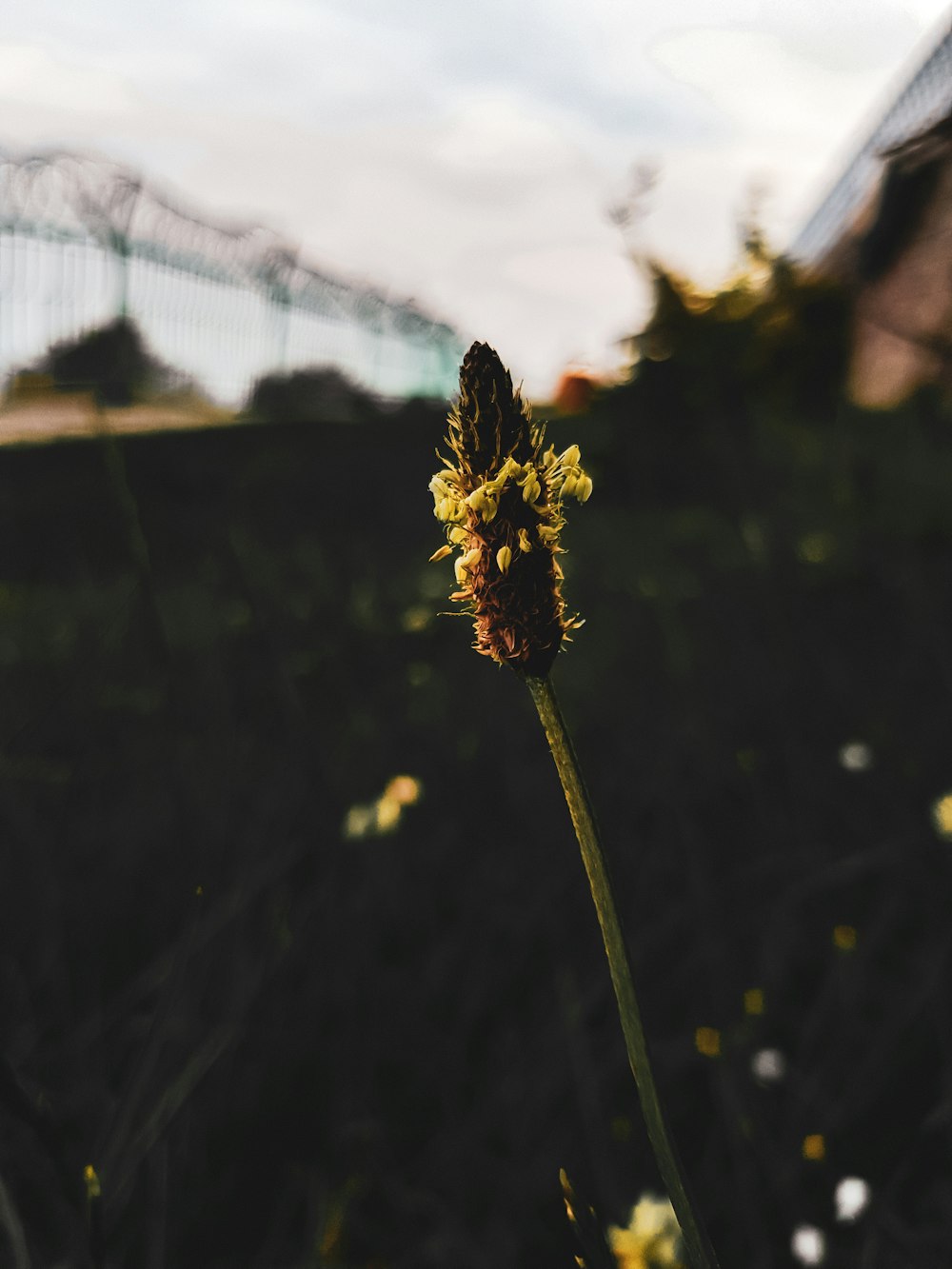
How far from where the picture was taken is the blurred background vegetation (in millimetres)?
1189

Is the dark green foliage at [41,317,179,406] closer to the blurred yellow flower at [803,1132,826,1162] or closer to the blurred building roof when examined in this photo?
the blurred yellow flower at [803,1132,826,1162]

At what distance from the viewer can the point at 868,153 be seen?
31.1 feet

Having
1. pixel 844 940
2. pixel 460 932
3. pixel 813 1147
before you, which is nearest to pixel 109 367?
pixel 460 932

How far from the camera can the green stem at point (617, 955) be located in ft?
1.52

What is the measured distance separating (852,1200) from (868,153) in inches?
424

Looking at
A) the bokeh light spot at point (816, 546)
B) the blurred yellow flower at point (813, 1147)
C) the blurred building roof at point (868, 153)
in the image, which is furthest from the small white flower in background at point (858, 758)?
the blurred building roof at point (868, 153)

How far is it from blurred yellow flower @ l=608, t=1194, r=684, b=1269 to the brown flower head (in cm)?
79

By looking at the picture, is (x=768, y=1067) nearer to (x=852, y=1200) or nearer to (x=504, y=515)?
(x=852, y=1200)

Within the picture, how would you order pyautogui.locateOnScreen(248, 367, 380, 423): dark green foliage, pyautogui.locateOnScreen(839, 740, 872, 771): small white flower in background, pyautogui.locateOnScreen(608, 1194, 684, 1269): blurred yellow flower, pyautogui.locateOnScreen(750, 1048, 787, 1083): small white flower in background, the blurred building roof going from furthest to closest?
1. the blurred building roof
2. pyautogui.locateOnScreen(248, 367, 380, 423): dark green foliage
3. pyautogui.locateOnScreen(839, 740, 872, 771): small white flower in background
4. pyautogui.locateOnScreen(750, 1048, 787, 1083): small white flower in background
5. pyautogui.locateOnScreen(608, 1194, 684, 1269): blurred yellow flower

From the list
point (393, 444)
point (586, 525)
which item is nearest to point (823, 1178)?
point (586, 525)

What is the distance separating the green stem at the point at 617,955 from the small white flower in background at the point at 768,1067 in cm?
91

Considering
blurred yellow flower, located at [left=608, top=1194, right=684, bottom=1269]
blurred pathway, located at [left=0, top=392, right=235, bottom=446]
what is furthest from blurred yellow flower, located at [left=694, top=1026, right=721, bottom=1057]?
blurred pathway, located at [left=0, top=392, right=235, bottom=446]

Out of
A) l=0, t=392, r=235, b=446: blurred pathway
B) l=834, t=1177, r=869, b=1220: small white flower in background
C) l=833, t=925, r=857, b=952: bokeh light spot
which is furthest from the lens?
l=0, t=392, r=235, b=446: blurred pathway

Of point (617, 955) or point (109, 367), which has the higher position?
point (617, 955)
